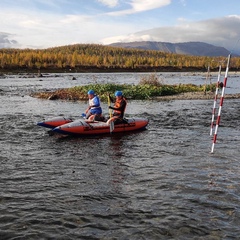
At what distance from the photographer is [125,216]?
7773 mm

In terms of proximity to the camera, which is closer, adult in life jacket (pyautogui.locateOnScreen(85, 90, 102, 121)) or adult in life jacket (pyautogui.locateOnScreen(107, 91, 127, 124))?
adult in life jacket (pyautogui.locateOnScreen(107, 91, 127, 124))

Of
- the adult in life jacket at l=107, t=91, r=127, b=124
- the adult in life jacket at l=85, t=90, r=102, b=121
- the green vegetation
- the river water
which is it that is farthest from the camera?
the green vegetation

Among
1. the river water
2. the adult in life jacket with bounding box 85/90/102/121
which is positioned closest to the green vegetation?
the adult in life jacket with bounding box 85/90/102/121

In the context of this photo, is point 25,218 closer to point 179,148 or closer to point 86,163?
point 86,163

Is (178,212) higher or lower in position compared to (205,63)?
lower

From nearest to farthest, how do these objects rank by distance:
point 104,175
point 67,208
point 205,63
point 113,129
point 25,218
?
1. point 25,218
2. point 67,208
3. point 104,175
4. point 113,129
5. point 205,63

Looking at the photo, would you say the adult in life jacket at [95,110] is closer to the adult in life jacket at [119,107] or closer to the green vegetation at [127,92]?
the adult in life jacket at [119,107]

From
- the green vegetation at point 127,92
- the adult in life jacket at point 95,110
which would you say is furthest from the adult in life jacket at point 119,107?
the green vegetation at point 127,92

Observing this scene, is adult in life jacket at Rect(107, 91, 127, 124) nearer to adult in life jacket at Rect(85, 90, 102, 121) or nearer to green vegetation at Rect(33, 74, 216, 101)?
adult in life jacket at Rect(85, 90, 102, 121)

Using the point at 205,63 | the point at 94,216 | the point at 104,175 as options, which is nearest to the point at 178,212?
the point at 94,216

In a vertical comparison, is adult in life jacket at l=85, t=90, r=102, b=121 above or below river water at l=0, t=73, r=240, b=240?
above

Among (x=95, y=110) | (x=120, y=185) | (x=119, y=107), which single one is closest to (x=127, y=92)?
(x=95, y=110)

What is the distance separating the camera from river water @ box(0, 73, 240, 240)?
7.23 m

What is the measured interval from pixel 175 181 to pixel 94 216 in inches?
133
